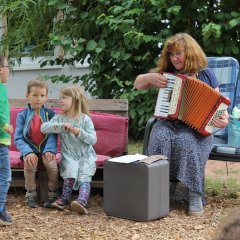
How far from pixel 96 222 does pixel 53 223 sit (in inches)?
12.1

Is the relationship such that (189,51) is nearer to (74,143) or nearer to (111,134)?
(111,134)

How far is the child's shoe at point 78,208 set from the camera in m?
4.30

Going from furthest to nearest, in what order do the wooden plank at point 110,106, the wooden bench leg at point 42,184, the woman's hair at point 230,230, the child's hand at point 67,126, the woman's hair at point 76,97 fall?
the wooden plank at point 110,106
the wooden bench leg at point 42,184
the woman's hair at point 76,97
the child's hand at point 67,126
the woman's hair at point 230,230

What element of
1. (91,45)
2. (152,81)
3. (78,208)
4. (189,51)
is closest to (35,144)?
(78,208)

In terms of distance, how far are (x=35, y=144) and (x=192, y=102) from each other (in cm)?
128

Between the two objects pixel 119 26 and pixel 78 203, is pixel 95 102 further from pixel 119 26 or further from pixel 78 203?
pixel 119 26

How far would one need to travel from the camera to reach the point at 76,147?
4.53 metres

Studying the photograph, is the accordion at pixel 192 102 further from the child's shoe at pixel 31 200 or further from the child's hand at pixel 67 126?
the child's shoe at pixel 31 200

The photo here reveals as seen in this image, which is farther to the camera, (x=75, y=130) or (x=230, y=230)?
(x=75, y=130)

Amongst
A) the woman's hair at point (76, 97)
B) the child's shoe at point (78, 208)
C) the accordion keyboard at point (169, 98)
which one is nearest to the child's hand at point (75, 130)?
the woman's hair at point (76, 97)

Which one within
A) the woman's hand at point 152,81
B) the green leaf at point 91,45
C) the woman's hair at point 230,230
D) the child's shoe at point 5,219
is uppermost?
the green leaf at point 91,45

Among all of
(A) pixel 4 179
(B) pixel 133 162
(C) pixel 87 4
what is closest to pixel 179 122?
(B) pixel 133 162

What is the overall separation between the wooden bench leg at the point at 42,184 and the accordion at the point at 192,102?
3.59ft

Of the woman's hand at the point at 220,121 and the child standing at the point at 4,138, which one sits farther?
the woman's hand at the point at 220,121
